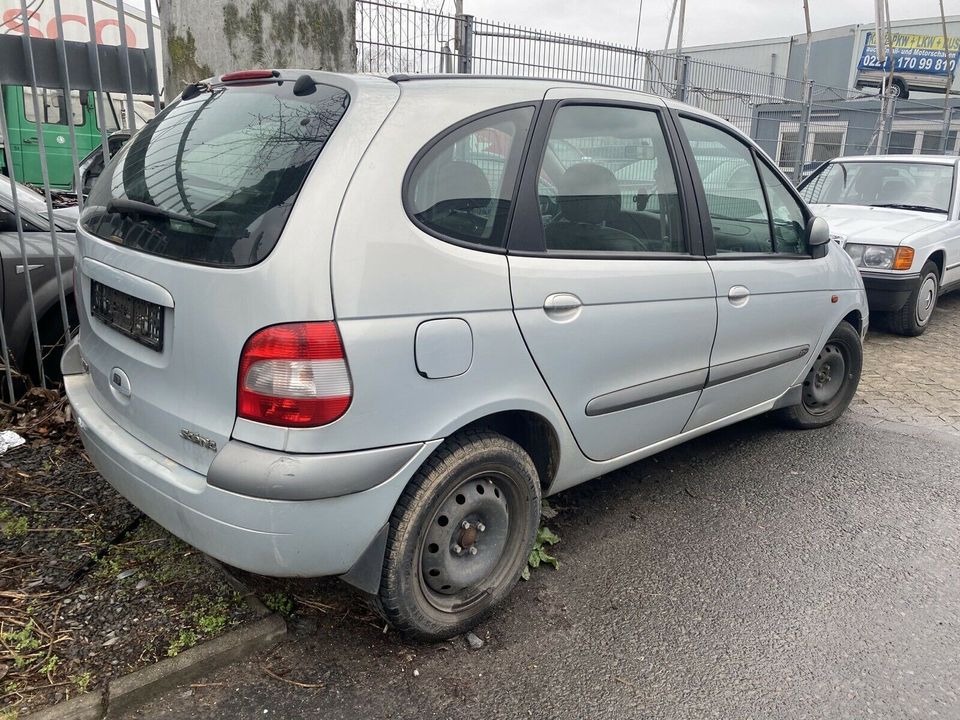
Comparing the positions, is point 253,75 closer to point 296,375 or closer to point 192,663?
point 296,375

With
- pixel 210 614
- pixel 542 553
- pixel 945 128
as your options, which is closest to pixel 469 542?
pixel 542 553

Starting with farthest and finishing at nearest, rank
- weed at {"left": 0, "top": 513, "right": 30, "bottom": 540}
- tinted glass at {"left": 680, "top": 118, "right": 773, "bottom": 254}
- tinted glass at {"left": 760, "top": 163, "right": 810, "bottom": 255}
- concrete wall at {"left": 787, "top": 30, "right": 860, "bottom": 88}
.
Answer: concrete wall at {"left": 787, "top": 30, "right": 860, "bottom": 88} → tinted glass at {"left": 760, "top": 163, "right": 810, "bottom": 255} → tinted glass at {"left": 680, "top": 118, "right": 773, "bottom": 254} → weed at {"left": 0, "top": 513, "right": 30, "bottom": 540}

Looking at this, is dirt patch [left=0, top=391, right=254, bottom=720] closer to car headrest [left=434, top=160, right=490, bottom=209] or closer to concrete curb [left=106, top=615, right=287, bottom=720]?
concrete curb [left=106, top=615, right=287, bottom=720]

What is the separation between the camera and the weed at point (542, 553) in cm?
313

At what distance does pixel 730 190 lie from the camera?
3568 millimetres

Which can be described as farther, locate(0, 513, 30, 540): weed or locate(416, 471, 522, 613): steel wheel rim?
locate(0, 513, 30, 540): weed

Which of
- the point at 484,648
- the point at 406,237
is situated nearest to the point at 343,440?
the point at 406,237

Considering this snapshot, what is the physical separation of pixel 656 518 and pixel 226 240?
240 cm

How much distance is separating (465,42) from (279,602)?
7.47 metres

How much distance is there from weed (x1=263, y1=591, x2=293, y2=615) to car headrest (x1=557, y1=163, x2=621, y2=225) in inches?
68.8

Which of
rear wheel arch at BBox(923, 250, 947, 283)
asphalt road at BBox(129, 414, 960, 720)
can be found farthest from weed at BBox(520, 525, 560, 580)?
rear wheel arch at BBox(923, 250, 947, 283)

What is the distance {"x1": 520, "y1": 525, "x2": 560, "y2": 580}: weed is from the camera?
3129 mm

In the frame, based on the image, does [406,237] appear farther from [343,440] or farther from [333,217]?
[343,440]

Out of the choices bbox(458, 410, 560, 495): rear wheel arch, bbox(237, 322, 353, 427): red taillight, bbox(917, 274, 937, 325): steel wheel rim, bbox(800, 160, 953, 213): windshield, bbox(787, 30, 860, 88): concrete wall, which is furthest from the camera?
bbox(787, 30, 860, 88): concrete wall
